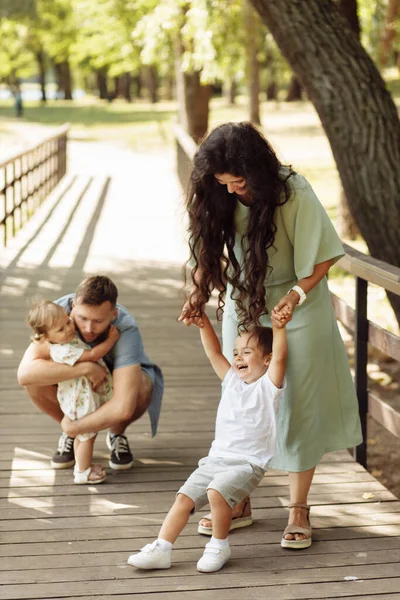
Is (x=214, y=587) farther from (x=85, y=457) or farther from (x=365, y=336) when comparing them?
(x=365, y=336)

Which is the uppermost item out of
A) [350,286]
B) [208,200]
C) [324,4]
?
[324,4]

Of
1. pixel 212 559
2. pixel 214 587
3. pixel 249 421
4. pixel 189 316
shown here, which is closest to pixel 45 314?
pixel 189 316

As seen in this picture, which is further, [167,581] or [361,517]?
[361,517]

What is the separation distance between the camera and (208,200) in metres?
3.65

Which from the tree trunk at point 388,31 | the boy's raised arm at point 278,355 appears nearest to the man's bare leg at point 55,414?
the boy's raised arm at point 278,355

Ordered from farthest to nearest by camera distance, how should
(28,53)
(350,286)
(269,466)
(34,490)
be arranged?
1. (28,53)
2. (350,286)
3. (34,490)
4. (269,466)

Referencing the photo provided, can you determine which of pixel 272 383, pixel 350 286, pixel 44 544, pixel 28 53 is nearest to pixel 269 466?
pixel 272 383

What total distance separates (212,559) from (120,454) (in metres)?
1.20

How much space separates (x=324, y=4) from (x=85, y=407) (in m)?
2.93

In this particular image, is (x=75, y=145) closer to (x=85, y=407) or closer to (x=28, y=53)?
(x=85, y=407)

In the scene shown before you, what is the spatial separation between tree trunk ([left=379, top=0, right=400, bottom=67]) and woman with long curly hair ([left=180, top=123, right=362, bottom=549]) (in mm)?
10209

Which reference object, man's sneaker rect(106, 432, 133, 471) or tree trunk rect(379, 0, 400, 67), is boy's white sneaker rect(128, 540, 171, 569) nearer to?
man's sneaker rect(106, 432, 133, 471)

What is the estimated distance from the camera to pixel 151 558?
361cm

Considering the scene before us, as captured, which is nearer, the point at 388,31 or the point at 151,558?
the point at 151,558
